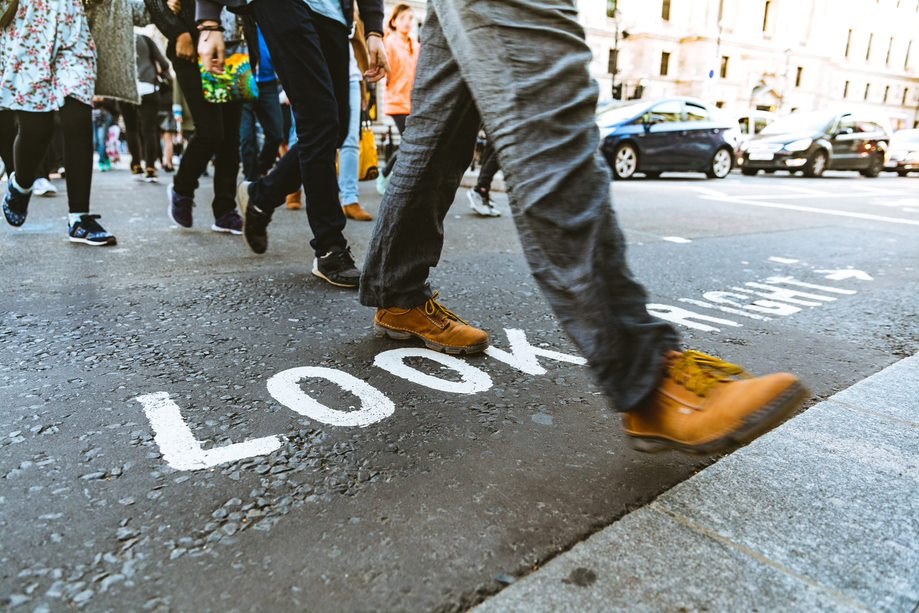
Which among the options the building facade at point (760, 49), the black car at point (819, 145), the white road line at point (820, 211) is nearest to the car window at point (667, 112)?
the black car at point (819, 145)

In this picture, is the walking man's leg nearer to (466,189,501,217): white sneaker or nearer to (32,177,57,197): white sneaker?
(466,189,501,217): white sneaker

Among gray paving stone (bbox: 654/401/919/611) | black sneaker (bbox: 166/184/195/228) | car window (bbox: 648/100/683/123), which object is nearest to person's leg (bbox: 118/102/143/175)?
black sneaker (bbox: 166/184/195/228)

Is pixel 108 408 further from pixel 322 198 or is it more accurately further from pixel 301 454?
pixel 322 198

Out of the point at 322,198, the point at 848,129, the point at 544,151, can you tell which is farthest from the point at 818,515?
the point at 848,129

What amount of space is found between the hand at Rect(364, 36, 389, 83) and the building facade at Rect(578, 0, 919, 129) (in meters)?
45.3

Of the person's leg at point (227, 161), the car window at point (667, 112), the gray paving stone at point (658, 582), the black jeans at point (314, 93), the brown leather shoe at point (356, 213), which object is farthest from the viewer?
the car window at point (667, 112)

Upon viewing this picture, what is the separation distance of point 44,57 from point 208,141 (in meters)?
0.99

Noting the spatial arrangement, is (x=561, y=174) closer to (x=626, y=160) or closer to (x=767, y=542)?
(x=767, y=542)

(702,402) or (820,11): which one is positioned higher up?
(820,11)

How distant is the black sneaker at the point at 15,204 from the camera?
429 cm

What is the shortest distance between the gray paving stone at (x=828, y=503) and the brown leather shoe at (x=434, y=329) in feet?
3.20

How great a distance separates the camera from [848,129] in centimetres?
1747

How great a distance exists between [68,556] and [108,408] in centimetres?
68

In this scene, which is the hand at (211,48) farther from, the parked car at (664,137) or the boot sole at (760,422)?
the parked car at (664,137)
